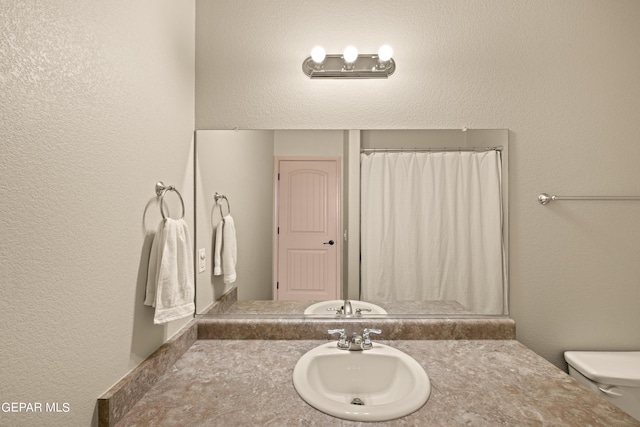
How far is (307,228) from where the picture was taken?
1.47 meters

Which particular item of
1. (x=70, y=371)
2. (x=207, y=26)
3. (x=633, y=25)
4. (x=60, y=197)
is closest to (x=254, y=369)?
(x=70, y=371)

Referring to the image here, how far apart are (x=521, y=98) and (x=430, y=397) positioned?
133 centimetres

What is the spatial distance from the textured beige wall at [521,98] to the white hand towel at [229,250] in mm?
468

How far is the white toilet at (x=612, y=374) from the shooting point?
1215 millimetres

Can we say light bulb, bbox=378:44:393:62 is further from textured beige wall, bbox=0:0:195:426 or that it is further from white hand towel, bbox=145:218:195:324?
white hand towel, bbox=145:218:195:324

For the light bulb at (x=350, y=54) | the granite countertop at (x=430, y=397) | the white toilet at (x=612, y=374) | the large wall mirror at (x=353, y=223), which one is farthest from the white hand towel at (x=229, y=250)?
the white toilet at (x=612, y=374)

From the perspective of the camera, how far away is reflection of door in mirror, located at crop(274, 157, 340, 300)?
57.6 inches

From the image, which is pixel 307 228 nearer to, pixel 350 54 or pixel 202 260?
pixel 202 260

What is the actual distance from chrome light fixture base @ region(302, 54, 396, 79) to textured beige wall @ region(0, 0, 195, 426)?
2.05ft

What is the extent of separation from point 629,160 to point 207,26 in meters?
2.02

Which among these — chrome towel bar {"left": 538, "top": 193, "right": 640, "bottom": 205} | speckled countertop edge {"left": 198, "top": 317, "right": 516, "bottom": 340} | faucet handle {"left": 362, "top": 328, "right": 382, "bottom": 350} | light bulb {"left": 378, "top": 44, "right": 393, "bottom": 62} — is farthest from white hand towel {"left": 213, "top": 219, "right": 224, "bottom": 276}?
chrome towel bar {"left": 538, "top": 193, "right": 640, "bottom": 205}

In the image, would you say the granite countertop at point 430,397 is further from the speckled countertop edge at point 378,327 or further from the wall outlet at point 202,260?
the wall outlet at point 202,260

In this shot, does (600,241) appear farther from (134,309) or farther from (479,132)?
(134,309)

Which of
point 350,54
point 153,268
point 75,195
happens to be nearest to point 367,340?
point 153,268
